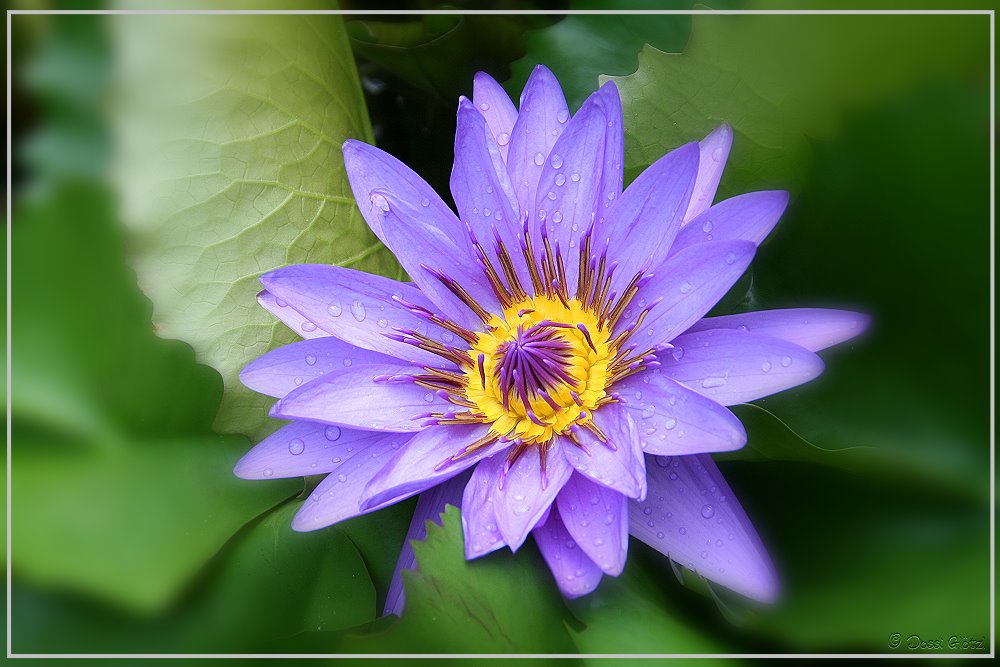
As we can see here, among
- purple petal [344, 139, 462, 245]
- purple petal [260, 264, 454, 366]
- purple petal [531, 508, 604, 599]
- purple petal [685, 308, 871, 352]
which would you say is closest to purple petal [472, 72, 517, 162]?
purple petal [344, 139, 462, 245]

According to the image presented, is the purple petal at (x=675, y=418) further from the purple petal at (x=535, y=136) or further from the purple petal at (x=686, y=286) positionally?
the purple petal at (x=535, y=136)

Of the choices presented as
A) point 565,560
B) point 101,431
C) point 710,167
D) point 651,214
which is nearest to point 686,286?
point 651,214

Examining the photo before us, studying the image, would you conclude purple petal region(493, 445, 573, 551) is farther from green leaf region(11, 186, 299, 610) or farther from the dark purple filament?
green leaf region(11, 186, 299, 610)

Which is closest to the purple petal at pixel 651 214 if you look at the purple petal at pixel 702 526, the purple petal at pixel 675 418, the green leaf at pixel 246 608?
the purple petal at pixel 675 418

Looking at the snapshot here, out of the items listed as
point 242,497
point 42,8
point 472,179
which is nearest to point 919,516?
point 472,179

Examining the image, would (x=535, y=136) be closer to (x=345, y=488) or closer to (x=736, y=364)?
(x=736, y=364)
